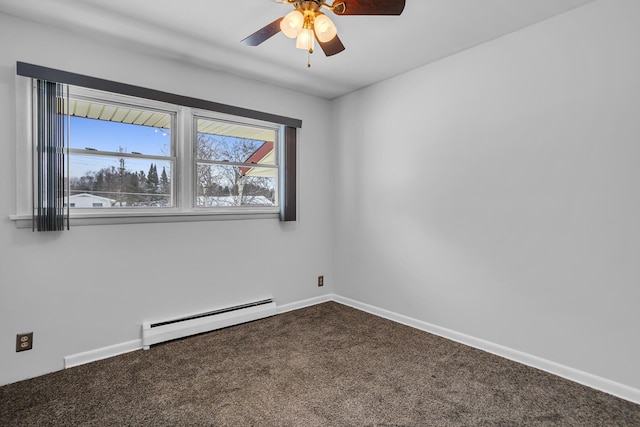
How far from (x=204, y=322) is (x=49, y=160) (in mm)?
1773

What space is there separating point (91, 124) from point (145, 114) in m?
0.42

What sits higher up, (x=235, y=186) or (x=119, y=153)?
(x=119, y=153)

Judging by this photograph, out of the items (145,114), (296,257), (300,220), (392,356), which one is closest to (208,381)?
(392,356)

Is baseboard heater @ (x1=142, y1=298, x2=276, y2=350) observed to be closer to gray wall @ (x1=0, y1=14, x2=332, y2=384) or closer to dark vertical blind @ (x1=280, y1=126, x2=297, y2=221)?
gray wall @ (x1=0, y1=14, x2=332, y2=384)

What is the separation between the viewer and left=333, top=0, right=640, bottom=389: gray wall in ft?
6.72

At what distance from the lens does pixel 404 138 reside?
10.8 ft

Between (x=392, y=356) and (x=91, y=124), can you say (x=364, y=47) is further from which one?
(x=392, y=356)

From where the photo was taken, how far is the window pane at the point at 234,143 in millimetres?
3148

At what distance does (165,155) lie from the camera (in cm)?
292

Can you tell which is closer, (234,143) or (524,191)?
(524,191)

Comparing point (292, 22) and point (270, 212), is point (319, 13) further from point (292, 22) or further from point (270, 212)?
point (270, 212)

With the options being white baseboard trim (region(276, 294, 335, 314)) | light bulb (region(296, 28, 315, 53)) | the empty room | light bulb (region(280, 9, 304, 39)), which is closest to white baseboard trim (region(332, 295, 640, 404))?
the empty room

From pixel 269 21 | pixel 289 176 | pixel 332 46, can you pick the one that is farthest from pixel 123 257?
pixel 332 46

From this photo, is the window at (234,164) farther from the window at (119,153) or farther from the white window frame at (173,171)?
the window at (119,153)
